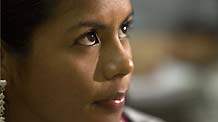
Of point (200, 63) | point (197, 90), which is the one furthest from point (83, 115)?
point (200, 63)

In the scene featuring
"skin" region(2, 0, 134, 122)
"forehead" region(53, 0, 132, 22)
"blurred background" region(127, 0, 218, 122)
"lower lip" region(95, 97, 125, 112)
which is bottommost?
"blurred background" region(127, 0, 218, 122)

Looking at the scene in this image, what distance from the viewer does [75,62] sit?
2.31 feet

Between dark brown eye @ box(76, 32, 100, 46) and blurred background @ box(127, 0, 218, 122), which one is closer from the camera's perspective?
dark brown eye @ box(76, 32, 100, 46)

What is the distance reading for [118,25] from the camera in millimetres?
717

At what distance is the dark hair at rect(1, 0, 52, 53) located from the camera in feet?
2.25

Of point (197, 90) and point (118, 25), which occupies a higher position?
point (118, 25)

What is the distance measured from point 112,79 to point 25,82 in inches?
4.8

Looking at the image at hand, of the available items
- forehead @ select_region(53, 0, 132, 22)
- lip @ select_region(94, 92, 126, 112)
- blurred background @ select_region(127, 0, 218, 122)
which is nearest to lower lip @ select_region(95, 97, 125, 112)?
lip @ select_region(94, 92, 126, 112)

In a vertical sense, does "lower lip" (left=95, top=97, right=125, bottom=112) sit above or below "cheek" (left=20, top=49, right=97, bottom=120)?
below

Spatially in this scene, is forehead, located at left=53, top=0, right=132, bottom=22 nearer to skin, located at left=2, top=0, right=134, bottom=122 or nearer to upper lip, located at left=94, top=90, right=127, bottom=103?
skin, located at left=2, top=0, right=134, bottom=122

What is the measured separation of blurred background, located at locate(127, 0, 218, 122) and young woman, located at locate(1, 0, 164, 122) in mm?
1240

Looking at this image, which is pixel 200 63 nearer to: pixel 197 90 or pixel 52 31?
pixel 197 90

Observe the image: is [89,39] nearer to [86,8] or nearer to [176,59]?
[86,8]

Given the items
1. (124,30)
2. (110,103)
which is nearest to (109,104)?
(110,103)
